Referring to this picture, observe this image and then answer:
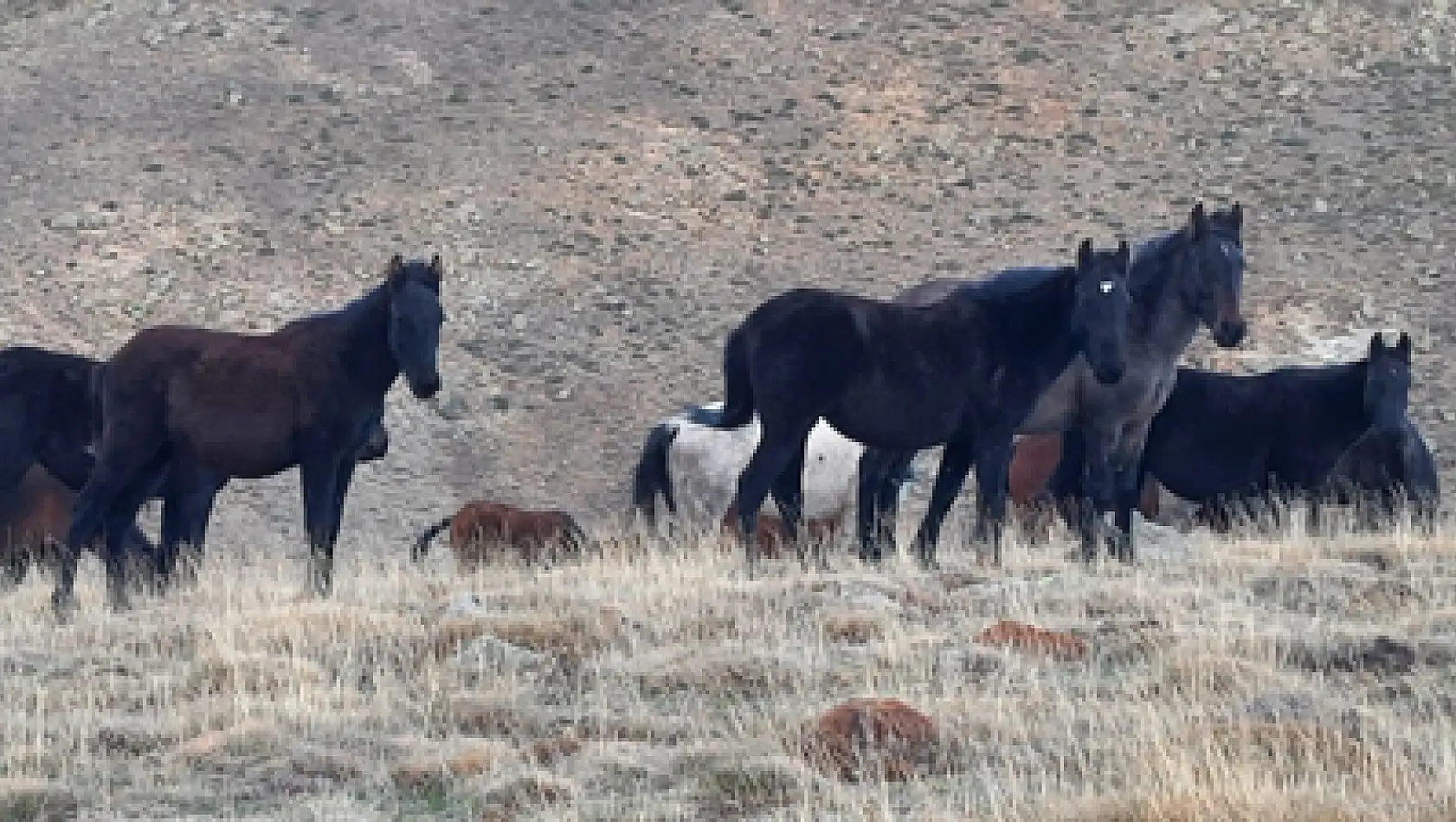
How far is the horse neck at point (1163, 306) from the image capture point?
54.5 ft

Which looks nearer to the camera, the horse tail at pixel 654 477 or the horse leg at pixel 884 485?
the horse leg at pixel 884 485

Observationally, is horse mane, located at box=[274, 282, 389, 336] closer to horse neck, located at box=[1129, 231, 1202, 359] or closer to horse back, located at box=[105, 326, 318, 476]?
horse back, located at box=[105, 326, 318, 476]

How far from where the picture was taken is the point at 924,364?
15.4 meters

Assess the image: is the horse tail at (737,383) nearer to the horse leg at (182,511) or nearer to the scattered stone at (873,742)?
the horse leg at (182,511)

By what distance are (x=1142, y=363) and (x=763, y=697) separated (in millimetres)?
6950

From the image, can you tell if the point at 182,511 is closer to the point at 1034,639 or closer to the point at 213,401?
the point at 213,401

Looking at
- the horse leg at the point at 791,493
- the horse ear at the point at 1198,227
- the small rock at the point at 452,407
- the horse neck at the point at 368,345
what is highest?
the horse ear at the point at 1198,227

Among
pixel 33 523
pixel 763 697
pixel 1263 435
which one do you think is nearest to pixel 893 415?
pixel 1263 435

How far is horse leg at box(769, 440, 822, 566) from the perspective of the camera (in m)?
16.1

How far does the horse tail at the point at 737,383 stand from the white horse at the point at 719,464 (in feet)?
19.0

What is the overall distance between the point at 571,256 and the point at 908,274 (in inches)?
250

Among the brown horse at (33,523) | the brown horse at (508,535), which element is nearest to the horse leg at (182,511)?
the brown horse at (33,523)

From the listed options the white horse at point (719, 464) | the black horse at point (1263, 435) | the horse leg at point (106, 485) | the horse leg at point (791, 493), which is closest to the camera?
the horse leg at point (106, 485)

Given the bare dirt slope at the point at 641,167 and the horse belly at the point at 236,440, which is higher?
the horse belly at the point at 236,440
